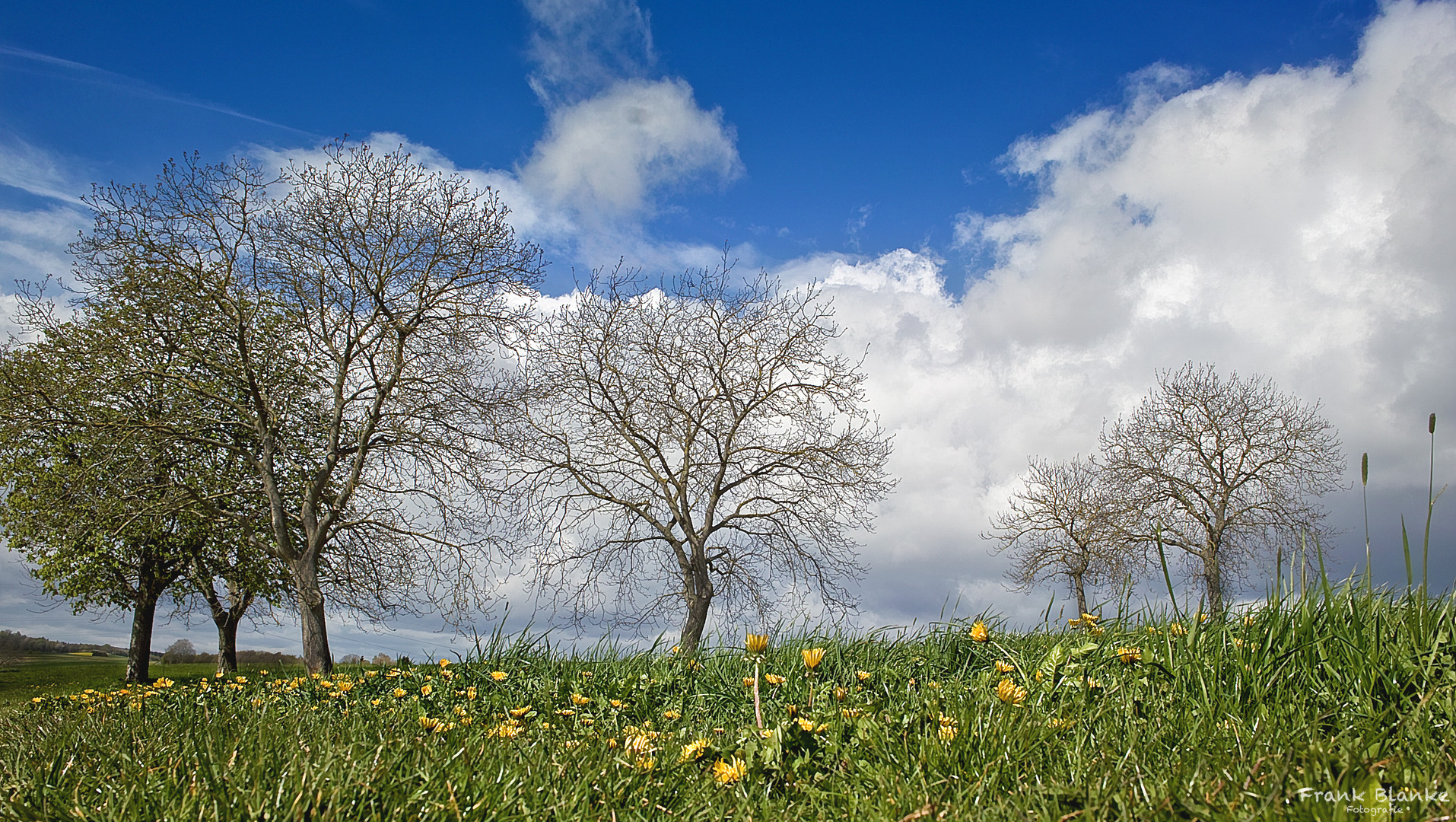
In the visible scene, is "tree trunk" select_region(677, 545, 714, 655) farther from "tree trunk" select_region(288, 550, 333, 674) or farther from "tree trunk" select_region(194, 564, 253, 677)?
"tree trunk" select_region(194, 564, 253, 677)

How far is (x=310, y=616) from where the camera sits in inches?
471

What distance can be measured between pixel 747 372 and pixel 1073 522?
15.5m

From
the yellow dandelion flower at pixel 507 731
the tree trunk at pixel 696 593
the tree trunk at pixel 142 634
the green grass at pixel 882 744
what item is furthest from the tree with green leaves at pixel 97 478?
the yellow dandelion flower at pixel 507 731

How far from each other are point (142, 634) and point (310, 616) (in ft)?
31.5

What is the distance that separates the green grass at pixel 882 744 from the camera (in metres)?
2.26

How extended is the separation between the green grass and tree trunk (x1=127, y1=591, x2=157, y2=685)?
54.1ft

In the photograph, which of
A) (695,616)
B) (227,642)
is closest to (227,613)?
(227,642)

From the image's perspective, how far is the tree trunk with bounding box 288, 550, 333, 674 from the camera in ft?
39.2

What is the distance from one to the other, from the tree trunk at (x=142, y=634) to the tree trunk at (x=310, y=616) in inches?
348

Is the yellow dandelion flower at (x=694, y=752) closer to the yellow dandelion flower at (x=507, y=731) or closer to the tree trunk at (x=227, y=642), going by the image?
the yellow dandelion flower at (x=507, y=731)

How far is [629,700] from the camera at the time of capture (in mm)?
4426

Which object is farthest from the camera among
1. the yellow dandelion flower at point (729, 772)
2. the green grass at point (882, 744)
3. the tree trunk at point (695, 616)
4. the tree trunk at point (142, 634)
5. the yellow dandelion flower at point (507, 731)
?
the tree trunk at point (142, 634)

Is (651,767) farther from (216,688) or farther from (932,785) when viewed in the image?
(216,688)

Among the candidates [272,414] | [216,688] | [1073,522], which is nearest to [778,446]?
[272,414]
